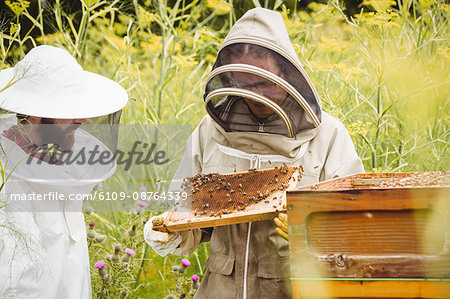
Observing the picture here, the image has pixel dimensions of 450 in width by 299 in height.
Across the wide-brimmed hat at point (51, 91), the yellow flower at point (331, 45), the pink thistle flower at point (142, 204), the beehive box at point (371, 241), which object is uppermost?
the yellow flower at point (331, 45)

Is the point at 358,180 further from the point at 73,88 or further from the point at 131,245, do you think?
the point at 131,245

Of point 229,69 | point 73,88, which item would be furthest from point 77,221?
point 229,69

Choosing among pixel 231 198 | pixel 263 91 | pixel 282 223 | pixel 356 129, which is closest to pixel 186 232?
pixel 231 198

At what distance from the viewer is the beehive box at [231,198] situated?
7.03 ft

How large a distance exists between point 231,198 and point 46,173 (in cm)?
91

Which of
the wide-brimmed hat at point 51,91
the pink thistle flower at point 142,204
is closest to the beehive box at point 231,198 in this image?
the wide-brimmed hat at point 51,91

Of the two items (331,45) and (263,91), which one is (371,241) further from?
(331,45)

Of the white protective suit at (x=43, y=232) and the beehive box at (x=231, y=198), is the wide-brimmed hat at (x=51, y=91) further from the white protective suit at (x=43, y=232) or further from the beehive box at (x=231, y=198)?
the beehive box at (x=231, y=198)

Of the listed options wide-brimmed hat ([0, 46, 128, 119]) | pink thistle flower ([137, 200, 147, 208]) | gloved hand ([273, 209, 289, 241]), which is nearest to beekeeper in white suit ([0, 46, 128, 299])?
wide-brimmed hat ([0, 46, 128, 119])

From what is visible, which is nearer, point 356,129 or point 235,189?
point 235,189

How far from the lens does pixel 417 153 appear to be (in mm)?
4551

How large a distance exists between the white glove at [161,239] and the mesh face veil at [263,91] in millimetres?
645

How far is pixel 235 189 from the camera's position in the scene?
2412mm

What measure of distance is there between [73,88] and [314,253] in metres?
1.47
